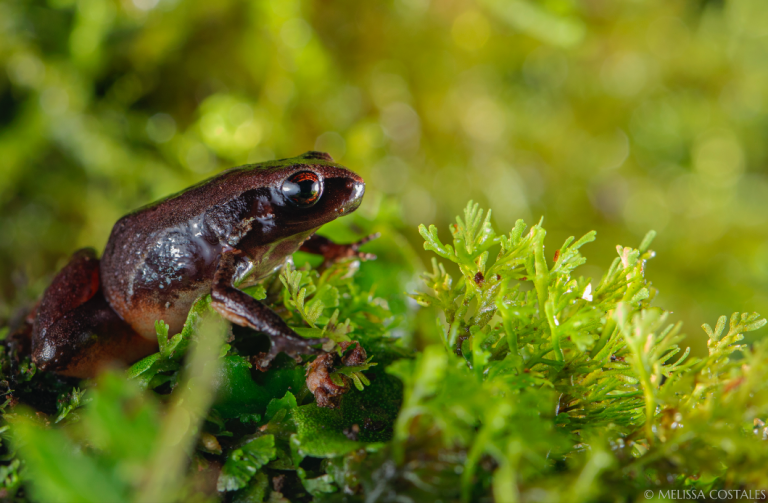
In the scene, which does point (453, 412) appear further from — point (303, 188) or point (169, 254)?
point (169, 254)

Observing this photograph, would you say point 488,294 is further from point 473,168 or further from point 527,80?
point 527,80

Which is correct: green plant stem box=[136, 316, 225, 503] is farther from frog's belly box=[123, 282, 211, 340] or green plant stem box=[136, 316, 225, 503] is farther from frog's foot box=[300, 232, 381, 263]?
frog's foot box=[300, 232, 381, 263]

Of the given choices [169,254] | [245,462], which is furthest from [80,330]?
[245,462]

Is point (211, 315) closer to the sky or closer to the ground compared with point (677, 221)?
closer to the ground

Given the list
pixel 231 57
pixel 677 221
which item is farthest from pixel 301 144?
pixel 677 221

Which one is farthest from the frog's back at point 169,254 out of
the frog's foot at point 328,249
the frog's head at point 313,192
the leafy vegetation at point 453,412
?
the frog's foot at point 328,249

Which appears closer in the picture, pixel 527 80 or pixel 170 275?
pixel 170 275

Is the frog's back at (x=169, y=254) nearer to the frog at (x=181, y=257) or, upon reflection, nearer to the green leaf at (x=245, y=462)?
the frog at (x=181, y=257)
